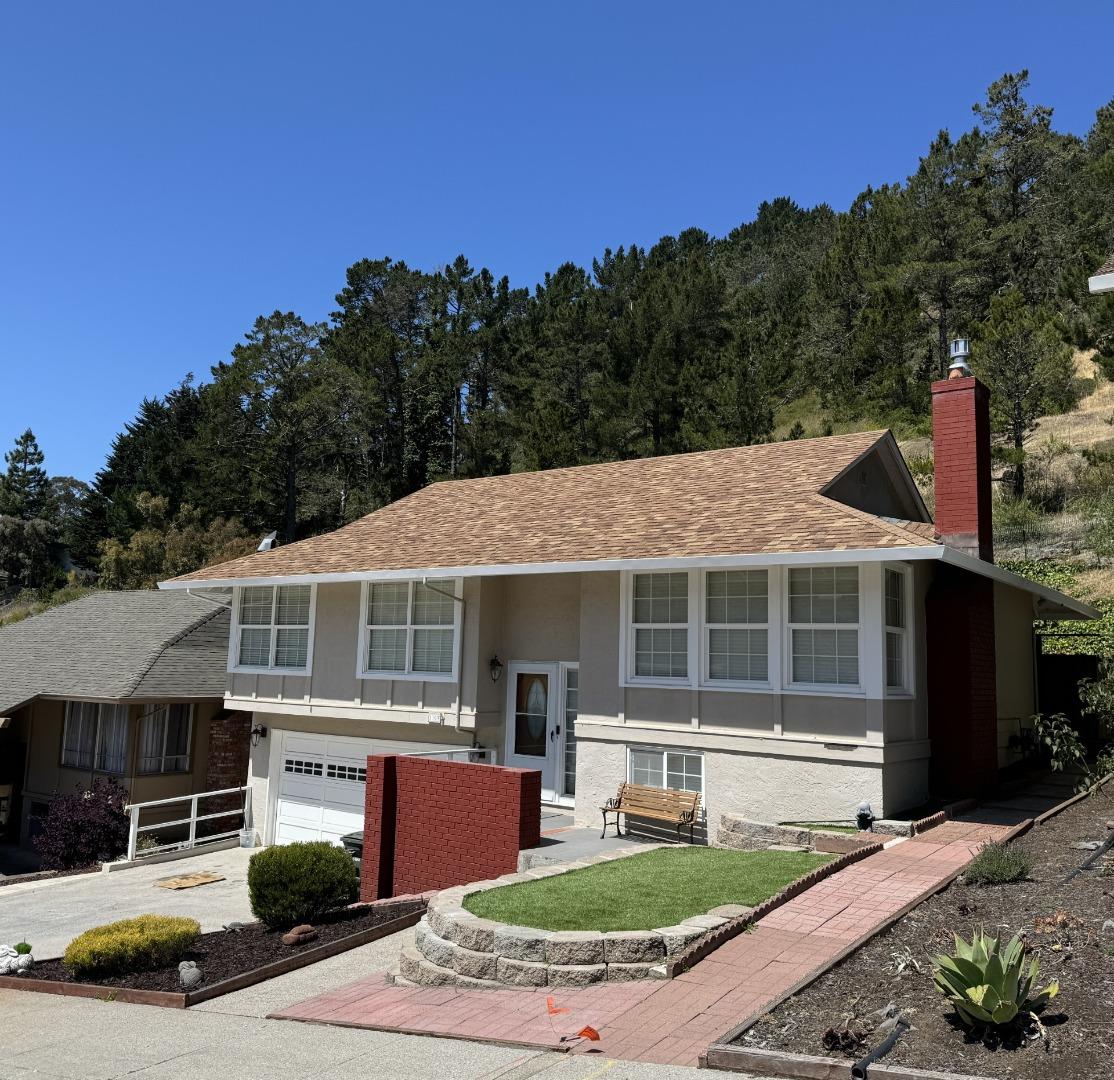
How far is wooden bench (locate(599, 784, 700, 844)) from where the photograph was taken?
13.0m

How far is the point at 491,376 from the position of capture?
2180 inches

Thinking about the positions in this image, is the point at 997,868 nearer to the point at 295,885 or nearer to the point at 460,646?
the point at 295,885

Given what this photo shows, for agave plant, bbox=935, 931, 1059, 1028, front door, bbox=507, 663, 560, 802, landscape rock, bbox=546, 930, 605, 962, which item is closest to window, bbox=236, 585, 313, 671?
front door, bbox=507, 663, 560, 802

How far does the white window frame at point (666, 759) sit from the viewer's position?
13.4 m

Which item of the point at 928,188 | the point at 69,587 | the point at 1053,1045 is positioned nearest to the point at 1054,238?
the point at 928,188

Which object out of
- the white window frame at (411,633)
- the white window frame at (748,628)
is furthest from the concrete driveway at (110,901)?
the white window frame at (748,628)

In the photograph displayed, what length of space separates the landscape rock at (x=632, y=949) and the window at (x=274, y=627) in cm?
1235

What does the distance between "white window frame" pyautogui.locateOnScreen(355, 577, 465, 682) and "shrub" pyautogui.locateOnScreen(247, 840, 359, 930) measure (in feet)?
19.2

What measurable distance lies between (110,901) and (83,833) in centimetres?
460

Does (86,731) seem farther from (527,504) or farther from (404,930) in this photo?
(404,930)

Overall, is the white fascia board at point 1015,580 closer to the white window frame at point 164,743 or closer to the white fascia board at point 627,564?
the white fascia board at point 627,564

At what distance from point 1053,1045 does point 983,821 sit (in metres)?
7.64

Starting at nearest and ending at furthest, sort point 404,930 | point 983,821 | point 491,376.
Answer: point 404,930
point 983,821
point 491,376

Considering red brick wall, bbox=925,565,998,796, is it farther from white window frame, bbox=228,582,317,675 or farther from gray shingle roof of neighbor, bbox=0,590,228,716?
gray shingle roof of neighbor, bbox=0,590,228,716
